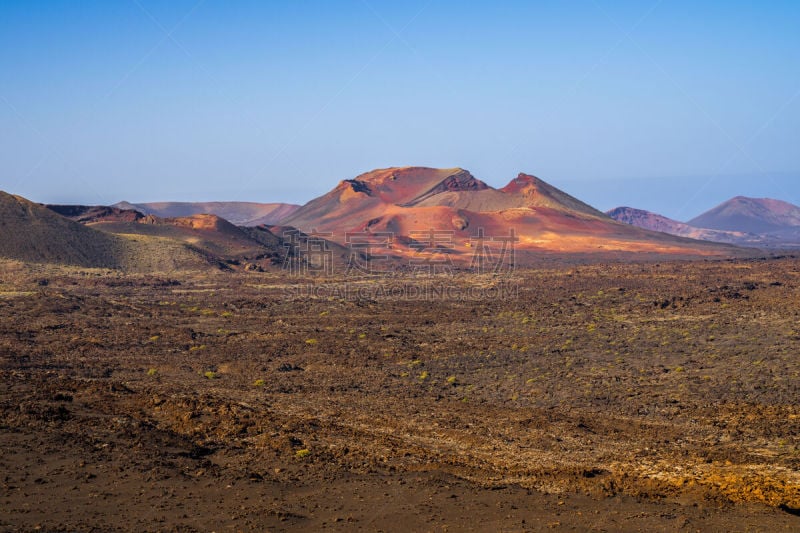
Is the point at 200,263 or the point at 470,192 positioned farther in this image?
the point at 470,192

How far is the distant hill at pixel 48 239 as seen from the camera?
59531 millimetres

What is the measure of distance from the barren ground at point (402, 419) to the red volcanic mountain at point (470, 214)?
57.0 m

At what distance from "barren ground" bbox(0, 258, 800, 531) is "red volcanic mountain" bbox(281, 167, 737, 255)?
5701 cm

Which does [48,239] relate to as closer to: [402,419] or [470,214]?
[402,419]

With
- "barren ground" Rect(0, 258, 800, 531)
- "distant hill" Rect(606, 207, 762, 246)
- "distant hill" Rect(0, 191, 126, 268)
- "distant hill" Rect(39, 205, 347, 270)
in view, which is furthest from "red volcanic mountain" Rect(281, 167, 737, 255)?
"barren ground" Rect(0, 258, 800, 531)

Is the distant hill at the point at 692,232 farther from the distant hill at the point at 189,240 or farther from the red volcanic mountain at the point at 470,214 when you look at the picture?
the distant hill at the point at 189,240

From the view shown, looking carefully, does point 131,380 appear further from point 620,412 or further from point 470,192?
point 470,192

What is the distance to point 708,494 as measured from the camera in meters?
11.2

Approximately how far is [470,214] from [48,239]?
53.7 meters

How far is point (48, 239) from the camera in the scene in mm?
62125

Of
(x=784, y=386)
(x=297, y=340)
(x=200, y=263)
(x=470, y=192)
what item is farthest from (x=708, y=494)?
(x=470, y=192)

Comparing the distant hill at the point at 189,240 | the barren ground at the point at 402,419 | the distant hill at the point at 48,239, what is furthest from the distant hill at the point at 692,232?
the barren ground at the point at 402,419

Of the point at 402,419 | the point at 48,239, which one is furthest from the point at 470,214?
the point at 402,419

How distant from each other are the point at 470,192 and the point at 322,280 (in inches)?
2586
